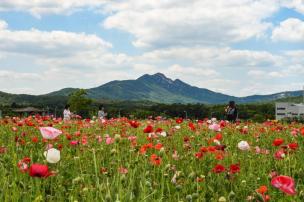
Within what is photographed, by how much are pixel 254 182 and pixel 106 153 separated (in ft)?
6.84

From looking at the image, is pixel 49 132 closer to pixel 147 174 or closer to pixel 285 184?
pixel 147 174

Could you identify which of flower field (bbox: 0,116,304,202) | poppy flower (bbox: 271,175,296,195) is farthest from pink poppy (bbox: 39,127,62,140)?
poppy flower (bbox: 271,175,296,195)

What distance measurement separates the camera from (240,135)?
31.1 ft

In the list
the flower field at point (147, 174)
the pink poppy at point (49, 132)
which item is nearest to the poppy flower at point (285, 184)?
the flower field at point (147, 174)

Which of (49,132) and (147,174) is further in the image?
(147,174)

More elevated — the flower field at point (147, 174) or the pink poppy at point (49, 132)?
the pink poppy at point (49, 132)

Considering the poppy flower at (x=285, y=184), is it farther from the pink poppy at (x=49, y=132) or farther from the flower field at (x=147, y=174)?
the pink poppy at (x=49, y=132)

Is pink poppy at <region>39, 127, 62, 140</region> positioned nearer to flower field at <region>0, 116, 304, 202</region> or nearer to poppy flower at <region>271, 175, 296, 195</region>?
flower field at <region>0, 116, 304, 202</region>

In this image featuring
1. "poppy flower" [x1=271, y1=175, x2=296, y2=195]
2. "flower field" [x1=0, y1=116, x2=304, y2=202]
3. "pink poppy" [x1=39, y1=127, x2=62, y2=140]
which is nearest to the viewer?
"poppy flower" [x1=271, y1=175, x2=296, y2=195]

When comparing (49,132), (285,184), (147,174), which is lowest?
(147,174)

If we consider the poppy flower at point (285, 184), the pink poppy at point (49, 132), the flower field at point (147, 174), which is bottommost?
the flower field at point (147, 174)

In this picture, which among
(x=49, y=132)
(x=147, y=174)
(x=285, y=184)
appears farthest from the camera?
(x=147, y=174)

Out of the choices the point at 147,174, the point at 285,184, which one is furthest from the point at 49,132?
the point at 285,184

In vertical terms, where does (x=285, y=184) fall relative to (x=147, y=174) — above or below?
above
